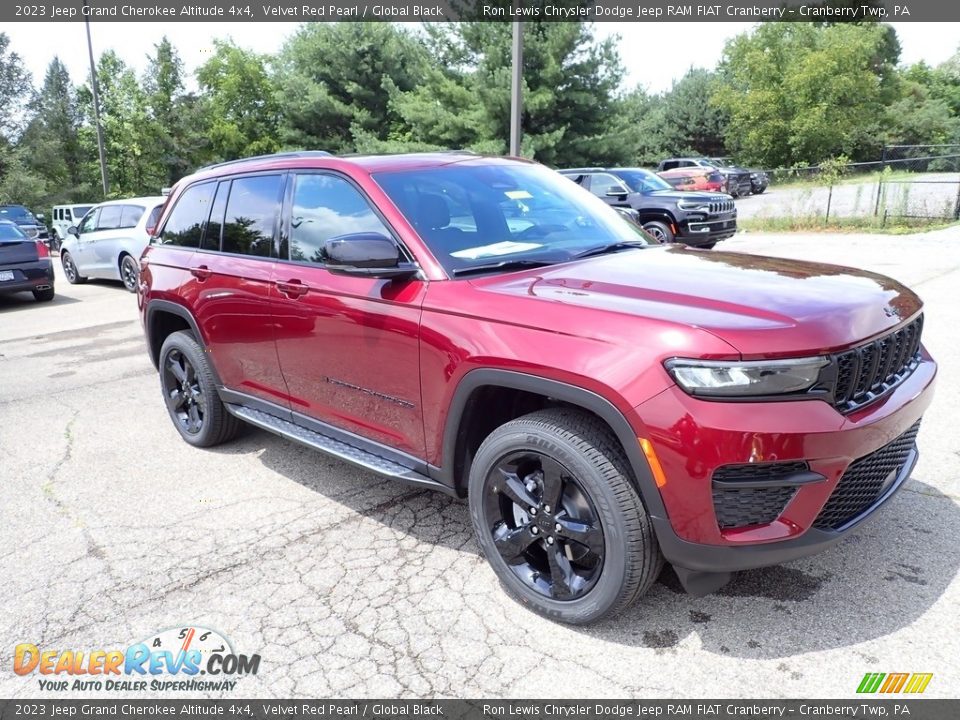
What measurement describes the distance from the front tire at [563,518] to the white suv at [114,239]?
11.1 meters

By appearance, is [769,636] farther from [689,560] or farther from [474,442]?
[474,442]

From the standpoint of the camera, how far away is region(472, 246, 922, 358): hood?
2.32m

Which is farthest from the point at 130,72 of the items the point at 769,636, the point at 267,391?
the point at 769,636

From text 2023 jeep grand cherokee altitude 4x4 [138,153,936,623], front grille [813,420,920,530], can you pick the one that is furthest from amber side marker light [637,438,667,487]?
front grille [813,420,920,530]

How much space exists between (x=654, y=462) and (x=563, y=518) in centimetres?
49

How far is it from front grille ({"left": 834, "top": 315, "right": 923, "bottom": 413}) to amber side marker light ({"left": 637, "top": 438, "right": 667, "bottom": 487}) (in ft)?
2.08

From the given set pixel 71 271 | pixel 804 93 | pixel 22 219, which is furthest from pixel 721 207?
pixel 804 93

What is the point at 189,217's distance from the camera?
4.75 metres

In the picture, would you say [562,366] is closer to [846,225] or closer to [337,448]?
[337,448]

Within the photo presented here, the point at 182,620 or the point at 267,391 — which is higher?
the point at 267,391

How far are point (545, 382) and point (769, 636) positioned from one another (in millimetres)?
1261

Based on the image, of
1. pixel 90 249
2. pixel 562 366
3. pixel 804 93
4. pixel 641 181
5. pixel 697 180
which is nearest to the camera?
pixel 562 366

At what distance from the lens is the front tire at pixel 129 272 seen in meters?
12.8

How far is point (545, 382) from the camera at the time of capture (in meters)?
2.57
